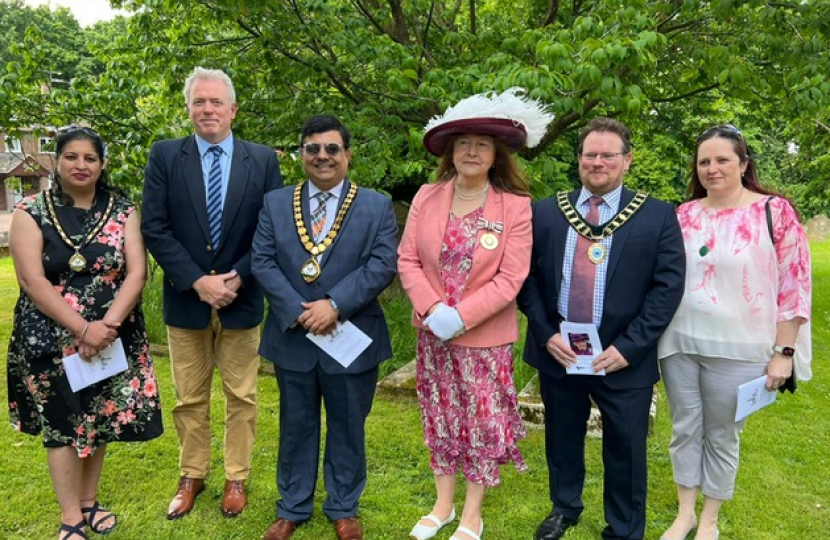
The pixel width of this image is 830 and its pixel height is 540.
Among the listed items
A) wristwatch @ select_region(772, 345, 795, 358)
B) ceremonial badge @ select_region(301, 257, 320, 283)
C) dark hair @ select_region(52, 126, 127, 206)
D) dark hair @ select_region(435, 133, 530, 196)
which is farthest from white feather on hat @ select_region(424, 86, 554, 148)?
dark hair @ select_region(52, 126, 127, 206)

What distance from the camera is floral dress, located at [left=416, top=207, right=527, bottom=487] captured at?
3.16m

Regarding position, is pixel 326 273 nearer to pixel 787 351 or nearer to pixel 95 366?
pixel 95 366

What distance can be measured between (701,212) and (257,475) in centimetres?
301

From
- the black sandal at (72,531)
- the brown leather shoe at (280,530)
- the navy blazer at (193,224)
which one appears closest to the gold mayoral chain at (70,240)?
the navy blazer at (193,224)

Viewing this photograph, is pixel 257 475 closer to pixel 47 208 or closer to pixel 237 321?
pixel 237 321

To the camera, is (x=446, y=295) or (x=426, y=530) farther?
(x=426, y=530)

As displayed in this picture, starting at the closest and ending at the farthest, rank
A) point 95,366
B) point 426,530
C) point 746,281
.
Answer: point 746,281
point 95,366
point 426,530

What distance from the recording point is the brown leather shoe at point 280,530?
3.31 m

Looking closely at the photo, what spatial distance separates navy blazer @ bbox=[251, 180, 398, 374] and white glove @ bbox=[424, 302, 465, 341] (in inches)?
12.1

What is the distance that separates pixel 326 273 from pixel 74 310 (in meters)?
1.20

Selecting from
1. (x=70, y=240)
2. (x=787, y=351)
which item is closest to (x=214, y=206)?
(x=70, y=240)

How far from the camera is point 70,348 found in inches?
124

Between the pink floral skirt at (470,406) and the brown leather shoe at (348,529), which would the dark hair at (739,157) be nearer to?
the pink floral skirt at (470,406)

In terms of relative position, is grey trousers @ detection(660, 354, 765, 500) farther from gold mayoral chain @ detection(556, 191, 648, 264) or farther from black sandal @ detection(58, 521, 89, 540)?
black sandal @ detection(58, 521, 89, 540)
